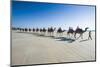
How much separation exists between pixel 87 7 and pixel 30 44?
2.73 ft

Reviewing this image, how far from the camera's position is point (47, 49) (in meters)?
2.01

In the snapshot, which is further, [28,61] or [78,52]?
[78,52]

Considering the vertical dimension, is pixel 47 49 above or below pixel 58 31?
below

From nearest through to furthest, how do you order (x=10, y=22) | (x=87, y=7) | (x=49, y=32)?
(x=10, y=22)
(x=49, y=32)
(x=87, y=7)

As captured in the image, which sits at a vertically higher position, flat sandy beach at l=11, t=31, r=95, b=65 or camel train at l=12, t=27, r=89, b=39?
camel train at l=12, t=27, r=89, b=39

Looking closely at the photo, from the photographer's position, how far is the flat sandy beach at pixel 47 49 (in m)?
1.91

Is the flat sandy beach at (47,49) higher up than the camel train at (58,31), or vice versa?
the camel train at (58,31)

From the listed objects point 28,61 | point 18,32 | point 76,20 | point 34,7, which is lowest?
point 28,61

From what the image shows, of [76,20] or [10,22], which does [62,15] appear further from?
[10,22]

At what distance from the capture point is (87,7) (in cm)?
214

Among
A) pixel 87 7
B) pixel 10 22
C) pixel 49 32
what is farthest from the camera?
pixel 87 7

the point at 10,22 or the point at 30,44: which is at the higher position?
the point at 10,22

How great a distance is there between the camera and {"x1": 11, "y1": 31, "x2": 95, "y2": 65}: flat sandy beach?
191 centimetres

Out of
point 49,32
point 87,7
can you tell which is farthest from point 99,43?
point 49,32
